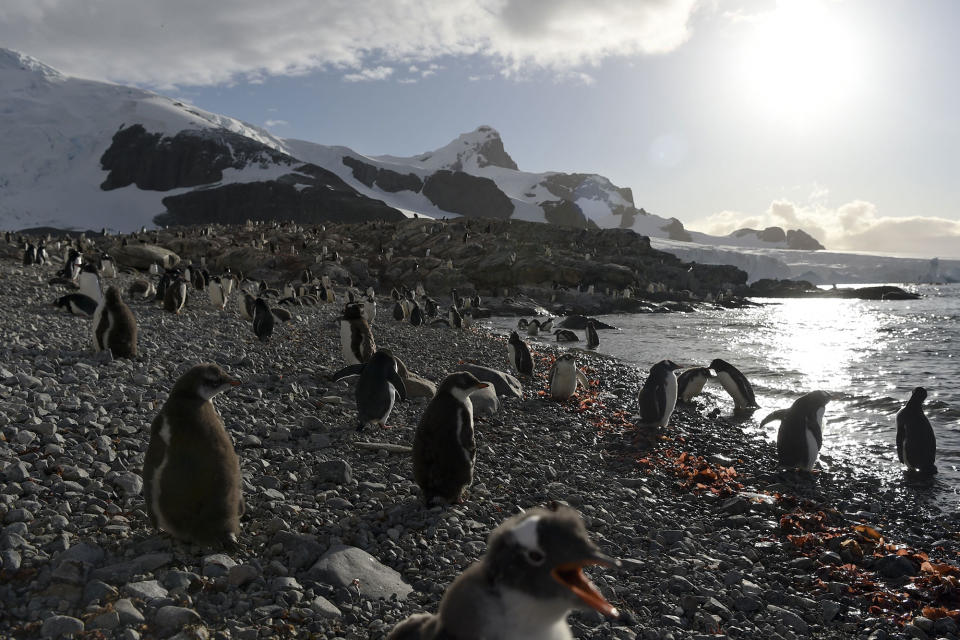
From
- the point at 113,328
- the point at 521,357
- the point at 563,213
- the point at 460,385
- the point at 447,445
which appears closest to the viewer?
the point at 447,445

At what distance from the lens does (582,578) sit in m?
1.88

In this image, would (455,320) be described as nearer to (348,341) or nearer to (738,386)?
(348,341)

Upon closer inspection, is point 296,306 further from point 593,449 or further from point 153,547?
point 153,547

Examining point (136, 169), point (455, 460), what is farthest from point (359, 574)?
point (136, 169)

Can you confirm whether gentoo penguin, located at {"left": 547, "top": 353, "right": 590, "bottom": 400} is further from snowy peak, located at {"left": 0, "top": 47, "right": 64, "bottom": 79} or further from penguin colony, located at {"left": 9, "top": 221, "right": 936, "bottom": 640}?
snowy peak, located at {"left": 0, "top": 47, "right": 64, "bottom": 79}

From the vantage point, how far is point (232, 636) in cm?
306

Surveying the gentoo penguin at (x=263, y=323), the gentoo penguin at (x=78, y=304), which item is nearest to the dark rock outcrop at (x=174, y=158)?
the gentoo penguin at (x=78, y=304)

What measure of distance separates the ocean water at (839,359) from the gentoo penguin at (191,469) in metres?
8.36

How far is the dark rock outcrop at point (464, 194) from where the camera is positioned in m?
146

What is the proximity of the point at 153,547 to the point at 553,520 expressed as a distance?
2939 mm

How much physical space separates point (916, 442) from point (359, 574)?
8.49 m

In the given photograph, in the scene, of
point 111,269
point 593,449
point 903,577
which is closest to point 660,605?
point 903,577

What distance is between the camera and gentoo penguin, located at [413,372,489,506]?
17.1ft

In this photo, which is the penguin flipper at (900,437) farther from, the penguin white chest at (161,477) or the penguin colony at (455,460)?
the penguin white chest at (161,477)
